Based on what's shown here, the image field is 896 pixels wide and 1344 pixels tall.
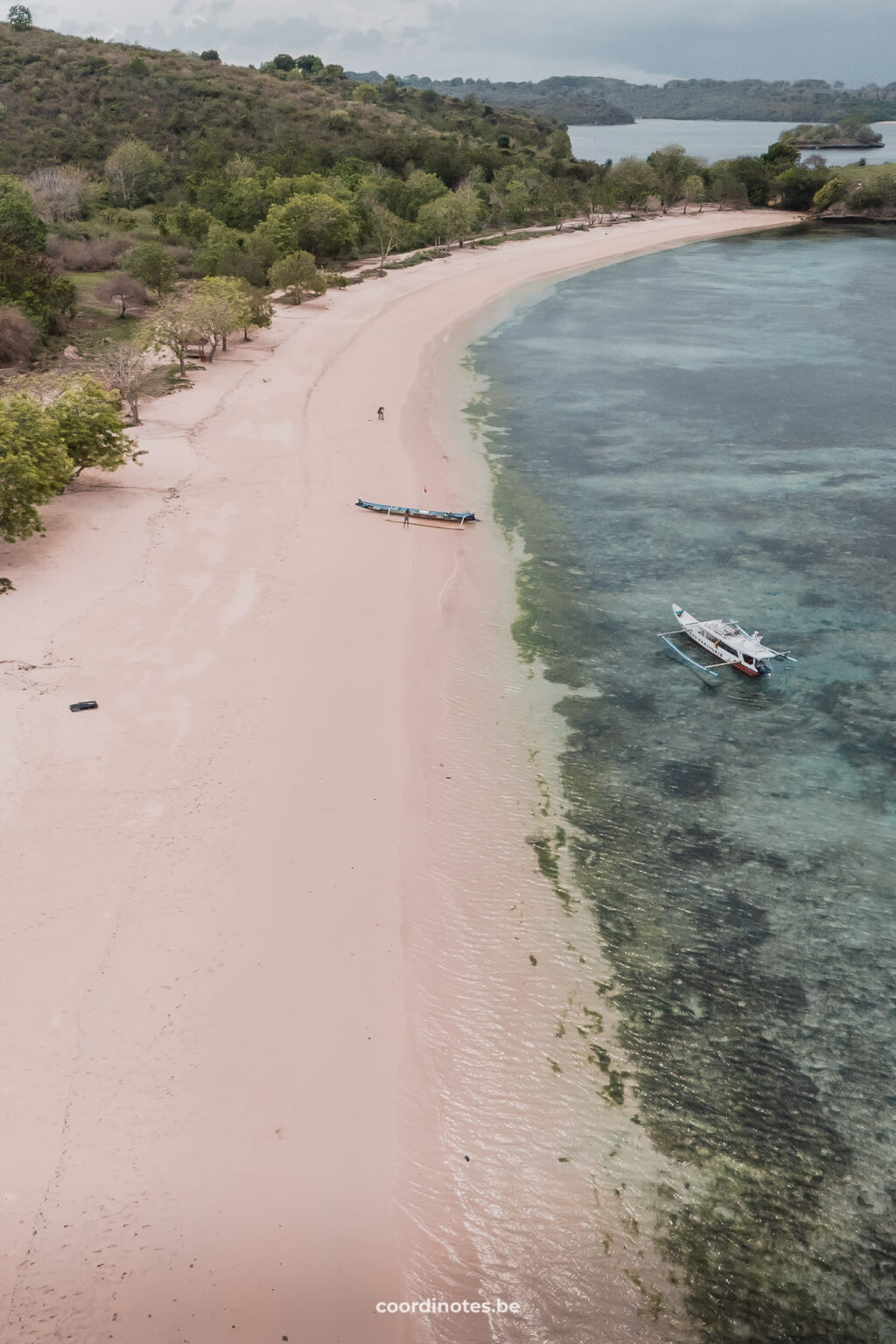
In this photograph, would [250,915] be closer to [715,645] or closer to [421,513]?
[715,645]

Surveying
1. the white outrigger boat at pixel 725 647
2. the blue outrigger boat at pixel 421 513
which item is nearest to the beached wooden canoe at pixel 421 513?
the blue outrigger boat at pixel 421 513

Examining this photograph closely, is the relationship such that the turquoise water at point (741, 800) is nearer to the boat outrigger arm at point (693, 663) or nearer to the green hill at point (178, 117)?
the boat outrigger arm at point (693, 663)

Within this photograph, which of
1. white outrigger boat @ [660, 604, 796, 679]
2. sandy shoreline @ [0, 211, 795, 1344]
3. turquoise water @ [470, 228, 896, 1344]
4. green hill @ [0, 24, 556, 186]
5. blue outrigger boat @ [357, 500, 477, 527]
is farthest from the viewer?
green hill @ [0, 24, 556, 186]

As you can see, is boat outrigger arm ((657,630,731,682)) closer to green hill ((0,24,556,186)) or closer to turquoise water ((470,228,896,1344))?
turquoise water ((470,228,896,1344))

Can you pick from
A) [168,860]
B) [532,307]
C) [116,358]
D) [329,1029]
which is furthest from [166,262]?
[329,1029]

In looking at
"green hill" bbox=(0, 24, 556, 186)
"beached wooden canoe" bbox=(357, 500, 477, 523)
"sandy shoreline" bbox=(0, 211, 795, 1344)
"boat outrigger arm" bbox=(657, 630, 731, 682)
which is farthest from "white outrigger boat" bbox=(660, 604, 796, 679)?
"green hill" bbox=(0, 24, 556, 186)

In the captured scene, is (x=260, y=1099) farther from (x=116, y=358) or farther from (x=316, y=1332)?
(x=116, y=358)

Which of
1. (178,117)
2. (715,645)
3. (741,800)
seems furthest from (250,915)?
(178,117)
